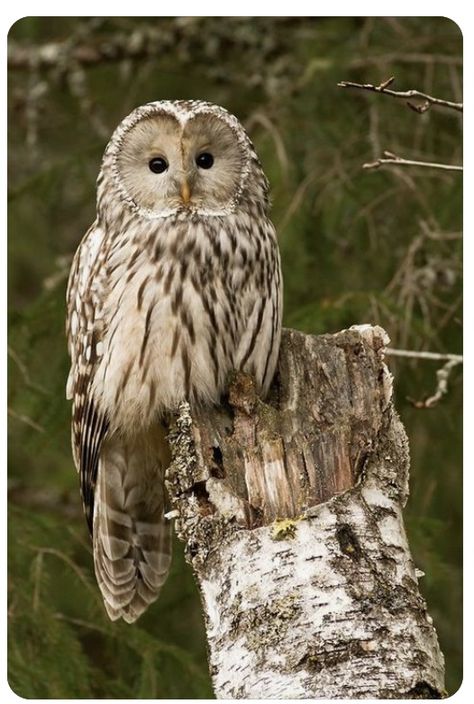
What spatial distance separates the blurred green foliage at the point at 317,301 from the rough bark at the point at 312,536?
1.00 m

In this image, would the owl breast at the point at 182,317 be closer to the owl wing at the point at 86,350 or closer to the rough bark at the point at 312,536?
the owl wing at the point at 86,350

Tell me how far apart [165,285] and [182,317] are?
0.40 feet

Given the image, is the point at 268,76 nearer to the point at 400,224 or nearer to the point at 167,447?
the point at 400,224

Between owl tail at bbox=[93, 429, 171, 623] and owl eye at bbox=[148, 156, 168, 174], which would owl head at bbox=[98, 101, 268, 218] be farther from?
owl tail at bbox=[93, 429, 171, 623]

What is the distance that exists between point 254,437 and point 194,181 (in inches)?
38.6

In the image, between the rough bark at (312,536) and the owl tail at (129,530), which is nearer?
the rough bark at (312,536)

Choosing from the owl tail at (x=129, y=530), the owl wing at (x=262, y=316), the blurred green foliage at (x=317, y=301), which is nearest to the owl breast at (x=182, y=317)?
the owl wing at (x=262, y=316)

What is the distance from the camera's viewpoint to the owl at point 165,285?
3.91 meters

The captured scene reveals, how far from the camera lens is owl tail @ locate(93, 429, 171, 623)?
14.2 feet

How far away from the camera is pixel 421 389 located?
471cm

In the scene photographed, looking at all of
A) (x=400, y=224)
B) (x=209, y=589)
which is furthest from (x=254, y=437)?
(x=400, y=224)

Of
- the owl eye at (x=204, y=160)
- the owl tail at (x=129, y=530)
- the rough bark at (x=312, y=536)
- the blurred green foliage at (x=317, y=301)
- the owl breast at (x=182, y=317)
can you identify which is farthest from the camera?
the blurred green foliage at (x=317, y=301)

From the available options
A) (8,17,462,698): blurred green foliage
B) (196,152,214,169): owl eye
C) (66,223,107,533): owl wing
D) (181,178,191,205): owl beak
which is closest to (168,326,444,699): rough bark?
(66,223,107,533): owl wing

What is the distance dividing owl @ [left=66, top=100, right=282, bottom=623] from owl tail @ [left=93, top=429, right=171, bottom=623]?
0.9 inches
